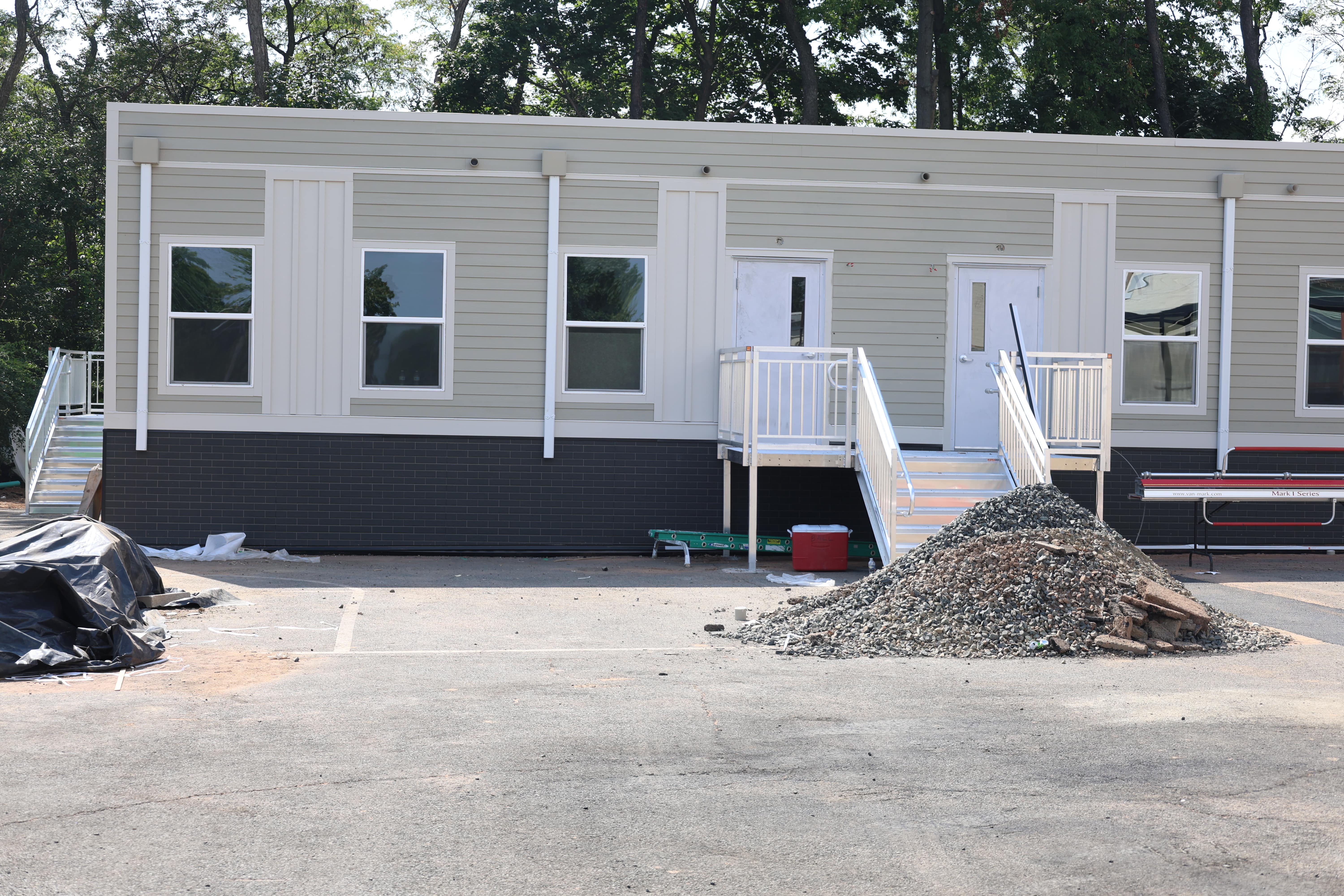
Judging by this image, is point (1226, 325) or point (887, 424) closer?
point (887, 424)

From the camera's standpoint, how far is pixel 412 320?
1388 centimetres

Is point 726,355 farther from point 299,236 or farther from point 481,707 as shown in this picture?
point 481,707

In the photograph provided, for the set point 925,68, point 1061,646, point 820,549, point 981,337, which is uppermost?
point 925,68

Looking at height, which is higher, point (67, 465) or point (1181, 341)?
point (1181, 341)

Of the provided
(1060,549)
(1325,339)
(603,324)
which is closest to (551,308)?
(603,324)

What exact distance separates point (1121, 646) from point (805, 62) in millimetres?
22546

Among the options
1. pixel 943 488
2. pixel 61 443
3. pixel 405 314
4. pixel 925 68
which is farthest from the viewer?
pixel 925 68

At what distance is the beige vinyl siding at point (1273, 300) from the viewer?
14484mm

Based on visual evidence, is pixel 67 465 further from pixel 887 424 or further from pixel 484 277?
pixel 887 424

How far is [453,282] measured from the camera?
1385 cm

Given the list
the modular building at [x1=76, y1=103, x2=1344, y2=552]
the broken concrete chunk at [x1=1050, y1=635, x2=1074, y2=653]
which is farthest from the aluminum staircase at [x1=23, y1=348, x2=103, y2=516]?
the broken concrete chunk at [x1=1050, y1=635, x2=1074, y2=653]

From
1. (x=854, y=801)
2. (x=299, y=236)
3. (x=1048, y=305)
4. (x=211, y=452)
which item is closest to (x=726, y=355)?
(x=1048, y=305)

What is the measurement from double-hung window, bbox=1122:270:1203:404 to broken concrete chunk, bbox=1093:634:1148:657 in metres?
6.84

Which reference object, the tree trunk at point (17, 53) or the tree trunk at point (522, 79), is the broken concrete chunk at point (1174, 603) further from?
the tree trunk at point (17, 53)
